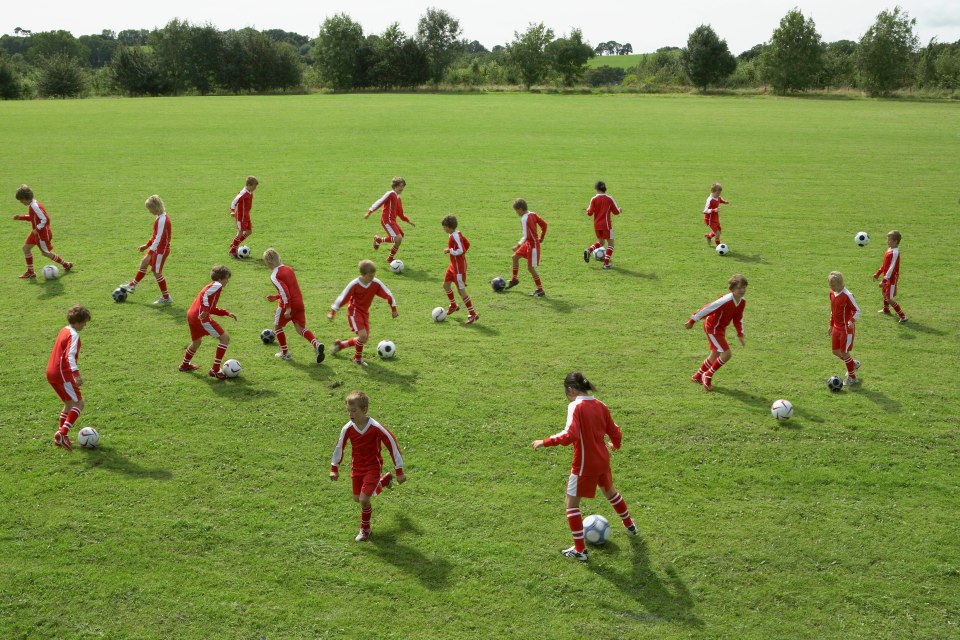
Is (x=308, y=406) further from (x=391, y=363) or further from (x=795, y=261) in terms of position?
(x=795, y=261)

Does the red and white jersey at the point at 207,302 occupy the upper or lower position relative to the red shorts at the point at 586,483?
upper

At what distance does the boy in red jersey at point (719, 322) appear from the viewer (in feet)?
37.8

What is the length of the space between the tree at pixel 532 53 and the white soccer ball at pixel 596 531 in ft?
278

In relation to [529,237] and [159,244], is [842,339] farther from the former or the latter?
[159,244]

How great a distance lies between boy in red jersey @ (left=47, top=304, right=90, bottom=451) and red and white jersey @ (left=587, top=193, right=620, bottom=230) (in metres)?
12.0

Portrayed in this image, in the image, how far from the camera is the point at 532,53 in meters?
85.9

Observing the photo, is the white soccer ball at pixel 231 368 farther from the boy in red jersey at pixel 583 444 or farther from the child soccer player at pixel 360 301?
the boy in red jersey at pixel 583 444

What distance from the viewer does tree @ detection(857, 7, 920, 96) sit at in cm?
7412

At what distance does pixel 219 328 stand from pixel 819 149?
34732 millimetres

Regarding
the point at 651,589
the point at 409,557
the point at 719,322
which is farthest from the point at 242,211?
the point at 651,589

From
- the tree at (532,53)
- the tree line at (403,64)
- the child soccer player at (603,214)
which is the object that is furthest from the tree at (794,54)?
the child soccer player at (603,214)

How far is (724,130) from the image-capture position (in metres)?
45.1

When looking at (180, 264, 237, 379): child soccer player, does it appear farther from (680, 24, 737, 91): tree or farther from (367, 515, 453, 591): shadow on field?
(680, 24, 737, 91): tree

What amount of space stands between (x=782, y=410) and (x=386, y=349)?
6649mm
